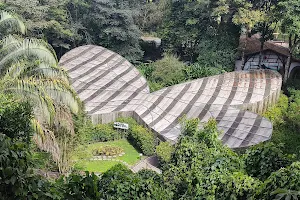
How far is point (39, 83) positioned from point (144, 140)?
25.0ft

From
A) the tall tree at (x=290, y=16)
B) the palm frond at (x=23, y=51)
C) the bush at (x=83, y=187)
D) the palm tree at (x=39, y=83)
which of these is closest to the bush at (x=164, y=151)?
the palm tree at (x=39, y=83)

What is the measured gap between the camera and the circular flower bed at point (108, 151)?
16156mm

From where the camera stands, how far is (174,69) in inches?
958

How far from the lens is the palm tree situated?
30.5 ft

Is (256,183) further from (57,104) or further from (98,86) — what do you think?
(98,86)

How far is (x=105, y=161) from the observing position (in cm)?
1570

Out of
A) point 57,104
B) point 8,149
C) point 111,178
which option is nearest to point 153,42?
point 57,104

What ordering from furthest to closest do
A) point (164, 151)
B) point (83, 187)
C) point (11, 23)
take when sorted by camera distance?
point (164, 151), point (11, 23), point (83, 187)

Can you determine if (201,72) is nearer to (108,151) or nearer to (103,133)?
(103,133)

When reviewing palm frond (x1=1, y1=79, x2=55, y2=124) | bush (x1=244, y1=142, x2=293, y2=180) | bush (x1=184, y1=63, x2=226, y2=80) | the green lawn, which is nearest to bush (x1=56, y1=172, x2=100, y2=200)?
bush (x1=244, y1=142, x2=293, y2=180)

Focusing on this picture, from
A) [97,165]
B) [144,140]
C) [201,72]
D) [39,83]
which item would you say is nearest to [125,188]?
[39,83]

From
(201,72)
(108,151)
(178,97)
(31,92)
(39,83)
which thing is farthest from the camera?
(201,72)

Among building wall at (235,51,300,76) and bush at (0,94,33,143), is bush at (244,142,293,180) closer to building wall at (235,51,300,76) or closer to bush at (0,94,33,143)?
bush at (0,94,33,143)

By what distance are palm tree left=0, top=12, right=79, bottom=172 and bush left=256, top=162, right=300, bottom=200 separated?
19.8 feet
